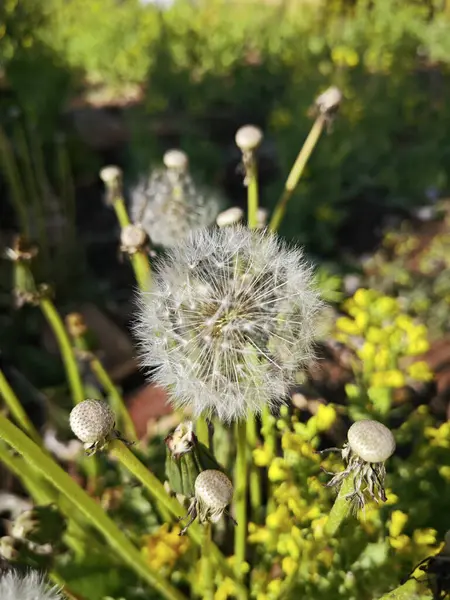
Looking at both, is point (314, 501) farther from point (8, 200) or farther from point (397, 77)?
point (397, 77)

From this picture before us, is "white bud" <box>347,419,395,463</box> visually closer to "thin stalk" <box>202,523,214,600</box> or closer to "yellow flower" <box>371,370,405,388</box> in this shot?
"thin stalk" <box>202,523,214,600</box>

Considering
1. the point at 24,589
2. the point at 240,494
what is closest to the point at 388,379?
the point at 240,494

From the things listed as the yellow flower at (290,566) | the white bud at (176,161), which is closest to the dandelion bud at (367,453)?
the yellow flower at (290,566)

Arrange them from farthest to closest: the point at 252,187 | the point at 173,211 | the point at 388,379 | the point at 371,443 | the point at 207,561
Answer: the point at 173,211 → the point at 388,379 → the point at 252,187 → the point at 207,561 → the point at 371,443

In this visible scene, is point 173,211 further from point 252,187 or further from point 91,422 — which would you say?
point 91,422

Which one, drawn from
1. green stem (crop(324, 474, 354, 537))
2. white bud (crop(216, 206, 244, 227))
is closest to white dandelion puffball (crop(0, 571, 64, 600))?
green stem (crop(324, 474, 354, 537))

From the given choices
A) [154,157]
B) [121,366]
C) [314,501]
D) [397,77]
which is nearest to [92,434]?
[314,501]
